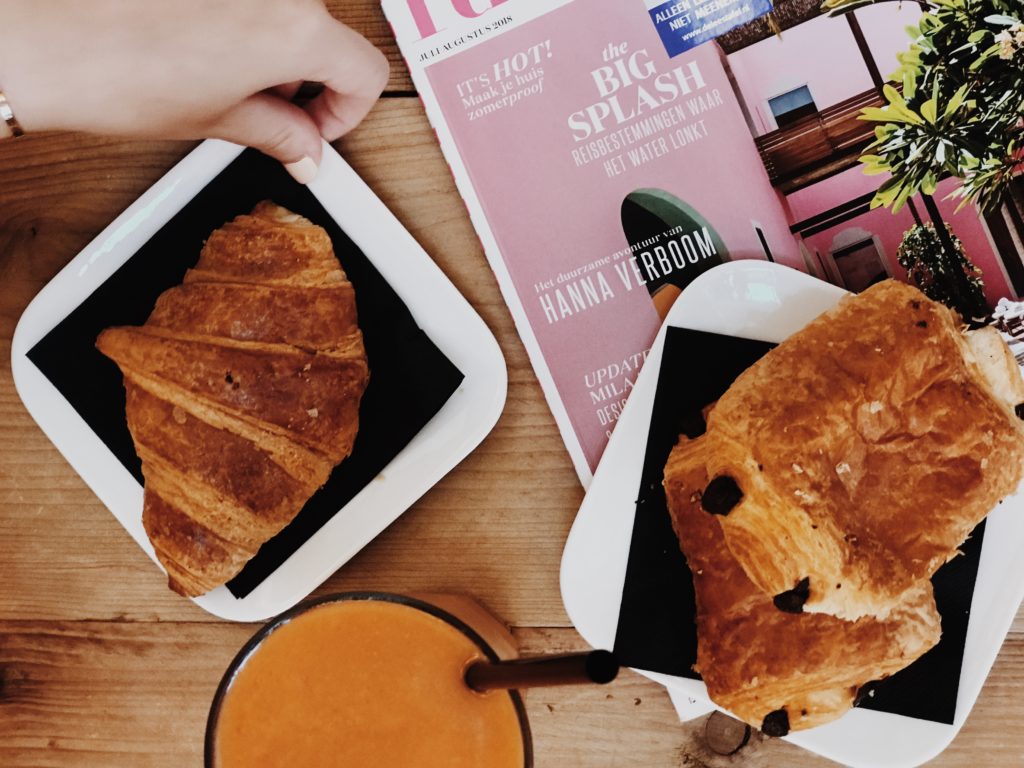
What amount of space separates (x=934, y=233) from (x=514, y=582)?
0.64m

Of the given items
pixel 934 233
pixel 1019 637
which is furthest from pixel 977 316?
pixel 1019 637

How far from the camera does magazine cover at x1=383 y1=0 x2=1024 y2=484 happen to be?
2.95 feet

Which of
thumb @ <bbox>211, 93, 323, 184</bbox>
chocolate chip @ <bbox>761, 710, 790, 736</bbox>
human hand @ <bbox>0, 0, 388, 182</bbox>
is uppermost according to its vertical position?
human hand @ <bbox>0, 0, 388, 182</bbox>

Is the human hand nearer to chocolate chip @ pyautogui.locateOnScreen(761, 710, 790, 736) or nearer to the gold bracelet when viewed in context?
the gold bracelet

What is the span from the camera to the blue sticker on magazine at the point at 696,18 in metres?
0.90

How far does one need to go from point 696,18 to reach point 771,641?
705 mm

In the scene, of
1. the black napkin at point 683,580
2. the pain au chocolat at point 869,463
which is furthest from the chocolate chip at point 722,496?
the black napkin at point 683,580

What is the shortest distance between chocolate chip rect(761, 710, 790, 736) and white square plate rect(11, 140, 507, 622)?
1.38 ft

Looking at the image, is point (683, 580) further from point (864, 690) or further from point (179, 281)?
point (179, 281)

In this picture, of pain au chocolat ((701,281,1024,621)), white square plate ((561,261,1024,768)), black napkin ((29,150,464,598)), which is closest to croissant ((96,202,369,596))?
black napkin ((29,150,464,598))

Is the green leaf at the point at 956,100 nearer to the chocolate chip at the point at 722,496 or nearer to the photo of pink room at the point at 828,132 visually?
the photo of pink room at the point at 828,132

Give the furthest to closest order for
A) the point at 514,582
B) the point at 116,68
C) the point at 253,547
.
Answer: the point at 514,582
the point at 253,547
the point at 116,68

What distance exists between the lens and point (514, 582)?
3.04ft

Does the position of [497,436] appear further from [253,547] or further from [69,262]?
[69,262]
